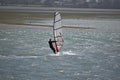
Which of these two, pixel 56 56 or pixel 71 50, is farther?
pixel 71 50

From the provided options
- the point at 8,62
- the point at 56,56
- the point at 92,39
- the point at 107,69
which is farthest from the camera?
the point at 92,39

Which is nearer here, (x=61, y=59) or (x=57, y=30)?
(x=61, y=59)

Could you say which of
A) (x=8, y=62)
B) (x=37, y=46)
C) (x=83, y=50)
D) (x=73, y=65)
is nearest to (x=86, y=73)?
(x=73, y=65)

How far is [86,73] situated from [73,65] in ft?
13.6

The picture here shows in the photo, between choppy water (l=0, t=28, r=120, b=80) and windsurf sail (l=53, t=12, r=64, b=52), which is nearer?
choppy water (l=0, t=28, r=120, b=80)

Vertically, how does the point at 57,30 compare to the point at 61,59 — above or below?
above

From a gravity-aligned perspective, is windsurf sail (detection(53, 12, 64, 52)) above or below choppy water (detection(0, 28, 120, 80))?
above

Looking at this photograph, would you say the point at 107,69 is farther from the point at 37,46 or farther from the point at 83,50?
the point at 37,46

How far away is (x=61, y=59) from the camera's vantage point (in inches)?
1913

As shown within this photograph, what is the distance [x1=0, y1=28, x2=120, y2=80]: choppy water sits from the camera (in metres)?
39.7

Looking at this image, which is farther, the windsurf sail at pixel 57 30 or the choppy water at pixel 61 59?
the windsurf sail at pixel 57 30

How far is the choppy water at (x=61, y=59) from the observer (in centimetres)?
3966

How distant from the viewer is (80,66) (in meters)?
44.2

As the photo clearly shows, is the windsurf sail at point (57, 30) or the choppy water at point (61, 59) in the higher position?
the windsurf sail at point (57, 30)
